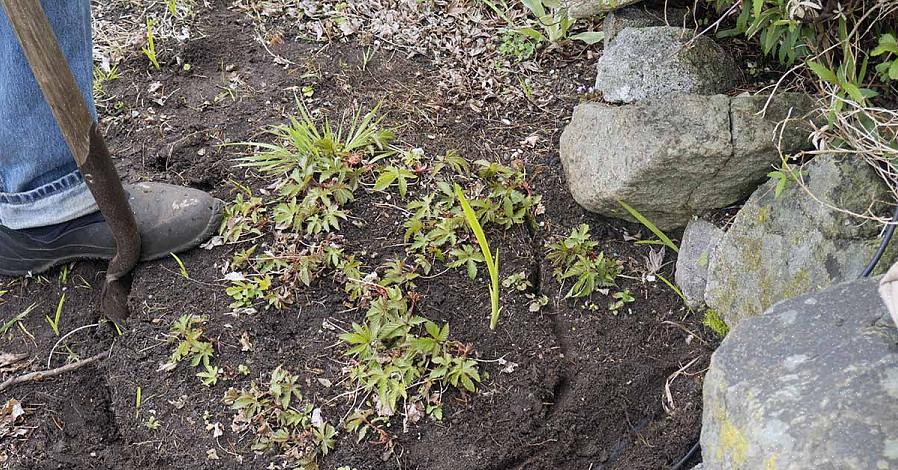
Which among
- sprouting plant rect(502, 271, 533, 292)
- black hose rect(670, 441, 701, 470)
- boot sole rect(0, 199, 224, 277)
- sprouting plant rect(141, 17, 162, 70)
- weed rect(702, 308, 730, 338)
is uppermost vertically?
sprouting plant rect(141, 17, 162, 70)

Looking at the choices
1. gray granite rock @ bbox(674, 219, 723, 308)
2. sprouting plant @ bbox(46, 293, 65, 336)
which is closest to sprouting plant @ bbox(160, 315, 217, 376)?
sprouting plant @ bbox(46, 293, 65, 336)

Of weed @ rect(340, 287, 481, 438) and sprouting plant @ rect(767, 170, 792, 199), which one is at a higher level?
sprouting plant @ rect(767, 170, 792, 199)

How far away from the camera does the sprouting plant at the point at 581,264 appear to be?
2.47m

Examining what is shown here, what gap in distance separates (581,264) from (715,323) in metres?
0.45

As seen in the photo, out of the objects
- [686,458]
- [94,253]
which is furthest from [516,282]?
[94,253]

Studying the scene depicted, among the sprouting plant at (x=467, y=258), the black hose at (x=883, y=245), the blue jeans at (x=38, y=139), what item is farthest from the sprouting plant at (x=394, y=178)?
the black hose at (x=883, y=245)

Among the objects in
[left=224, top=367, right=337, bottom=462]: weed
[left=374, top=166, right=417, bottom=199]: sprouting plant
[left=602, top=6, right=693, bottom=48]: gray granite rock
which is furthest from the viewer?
[left=602, top=6, right=693, bottom=48]: gray granite rock

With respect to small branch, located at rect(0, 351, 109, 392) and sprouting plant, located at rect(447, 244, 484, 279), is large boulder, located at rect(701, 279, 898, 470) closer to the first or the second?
sprouting plant, located at rect(447, 244, 484, 279)

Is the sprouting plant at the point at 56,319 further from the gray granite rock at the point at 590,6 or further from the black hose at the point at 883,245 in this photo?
the black hose at the point at 883,245

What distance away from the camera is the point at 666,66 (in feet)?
8.77

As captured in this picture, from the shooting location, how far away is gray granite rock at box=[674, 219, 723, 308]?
2.41 metres

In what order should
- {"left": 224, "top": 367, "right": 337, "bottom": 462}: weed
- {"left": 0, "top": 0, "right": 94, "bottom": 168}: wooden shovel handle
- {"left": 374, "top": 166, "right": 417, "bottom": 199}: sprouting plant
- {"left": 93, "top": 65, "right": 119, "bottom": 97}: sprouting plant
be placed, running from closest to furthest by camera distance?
{"left": 0, "top": 0, "right": 94, "bottom": 168}: wooden shovel handle → {"left": 224, "top": 367, "right": 337, "bottom": 462}: weed → {"left": 374, "top": 166, "right": 417, "bottom": 199}: sprouting plant → {"left": 93, "top": 65, "right": 119, "bottom": 97}: sprouting plant

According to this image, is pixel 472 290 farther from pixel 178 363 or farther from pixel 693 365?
pixel 178 363

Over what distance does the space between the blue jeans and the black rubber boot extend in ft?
0.15
